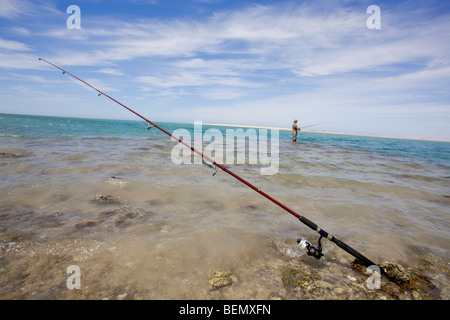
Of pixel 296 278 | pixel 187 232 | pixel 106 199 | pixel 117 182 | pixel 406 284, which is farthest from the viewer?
pixel 117 182

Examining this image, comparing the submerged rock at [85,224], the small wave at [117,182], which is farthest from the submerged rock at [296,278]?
the small wave at [117,182]

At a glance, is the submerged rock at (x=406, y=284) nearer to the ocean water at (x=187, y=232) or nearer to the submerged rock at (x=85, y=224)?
the ocean water at (x=187, y=232)

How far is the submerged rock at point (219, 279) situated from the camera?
3.28 metres

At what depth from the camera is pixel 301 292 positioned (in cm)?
322

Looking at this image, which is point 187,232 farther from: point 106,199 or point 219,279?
point 106,199

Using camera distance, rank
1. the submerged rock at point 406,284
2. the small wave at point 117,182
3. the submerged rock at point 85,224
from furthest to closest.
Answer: the small wave at point 117,182 < the submerged rock at point 85,224 < the submerged rock at point 406,284

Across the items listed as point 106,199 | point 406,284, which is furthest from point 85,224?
point 406,284

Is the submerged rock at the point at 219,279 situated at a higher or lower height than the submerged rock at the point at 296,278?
higher

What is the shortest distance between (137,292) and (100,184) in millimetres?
5532

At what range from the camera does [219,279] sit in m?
3.41

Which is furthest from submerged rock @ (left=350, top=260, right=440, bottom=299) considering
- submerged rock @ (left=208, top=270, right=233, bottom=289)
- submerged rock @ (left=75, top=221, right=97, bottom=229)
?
submerged rock @ (left=75, top=221, right=97, bottom=229)

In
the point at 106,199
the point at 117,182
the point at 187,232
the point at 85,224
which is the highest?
the point at 117,182

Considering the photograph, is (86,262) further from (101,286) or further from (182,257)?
(182,257)

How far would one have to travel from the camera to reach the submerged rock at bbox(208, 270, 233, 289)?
10.8 ft
